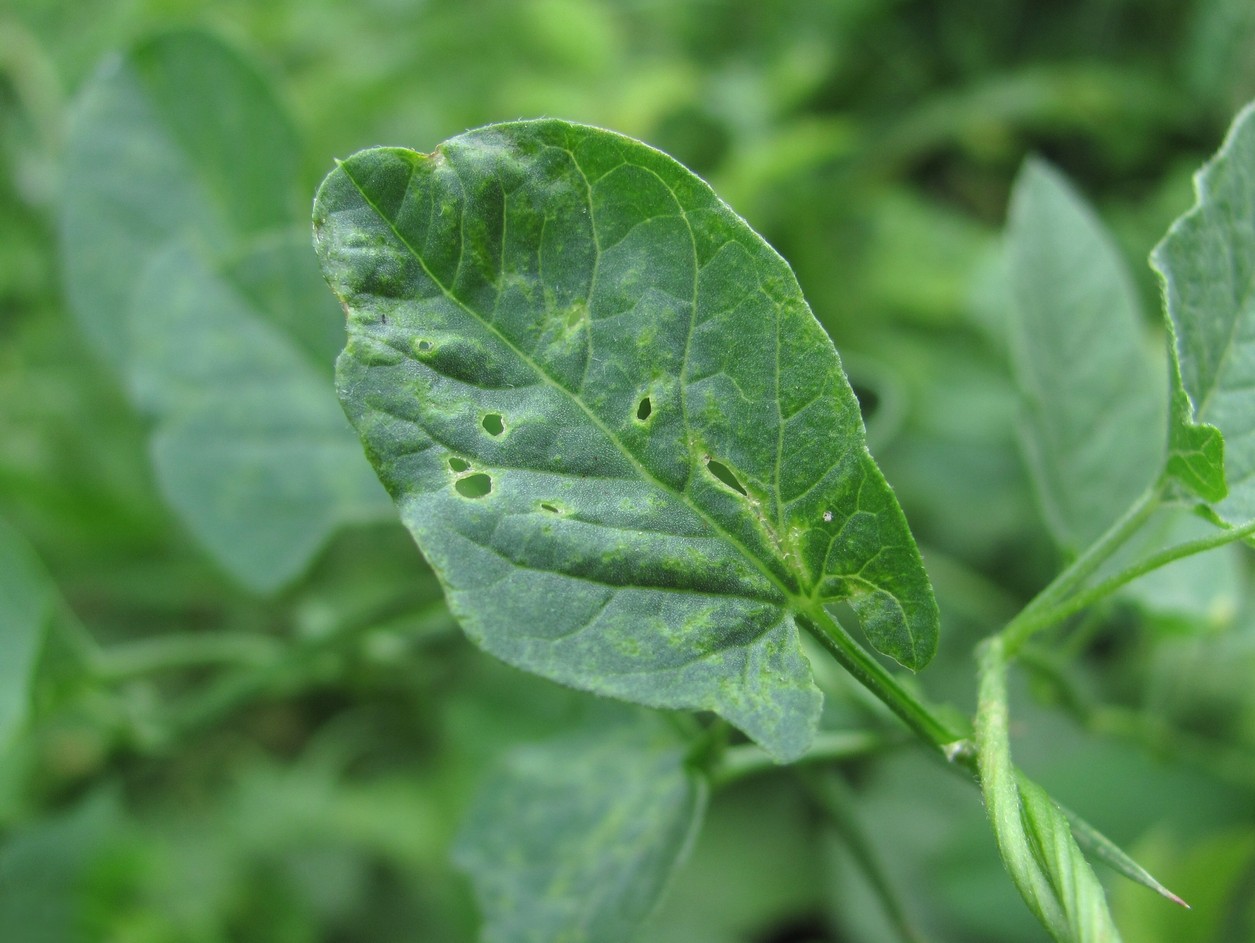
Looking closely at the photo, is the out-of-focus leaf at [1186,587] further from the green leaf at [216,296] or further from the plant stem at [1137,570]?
the green leaf at [216,296]

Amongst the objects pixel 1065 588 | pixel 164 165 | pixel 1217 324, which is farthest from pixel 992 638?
pixel 164 165

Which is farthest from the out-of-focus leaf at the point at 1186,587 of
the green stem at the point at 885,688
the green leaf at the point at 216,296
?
the green leaf at the point at 216,296

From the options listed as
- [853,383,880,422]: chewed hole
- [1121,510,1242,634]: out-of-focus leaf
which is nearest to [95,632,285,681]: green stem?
[853,383,880,422]: chewed hole

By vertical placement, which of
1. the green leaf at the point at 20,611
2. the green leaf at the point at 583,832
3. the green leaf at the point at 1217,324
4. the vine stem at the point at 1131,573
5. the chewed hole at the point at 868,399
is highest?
the green leaf at the point at 1217,324

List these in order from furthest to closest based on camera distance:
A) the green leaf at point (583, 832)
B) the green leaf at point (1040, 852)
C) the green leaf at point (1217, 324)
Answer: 1. the green leaf at point (583, 832)
2. the green leaf at point (1217, 324)
3. the green leaf at point (1040, 852)

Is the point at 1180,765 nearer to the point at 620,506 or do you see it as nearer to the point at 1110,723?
the point at 1110,723

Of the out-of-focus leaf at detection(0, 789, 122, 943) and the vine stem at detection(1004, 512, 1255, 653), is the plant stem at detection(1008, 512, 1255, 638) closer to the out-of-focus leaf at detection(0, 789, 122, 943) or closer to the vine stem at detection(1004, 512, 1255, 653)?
the vine stem at detection(1004, 512, 1255, 653)
